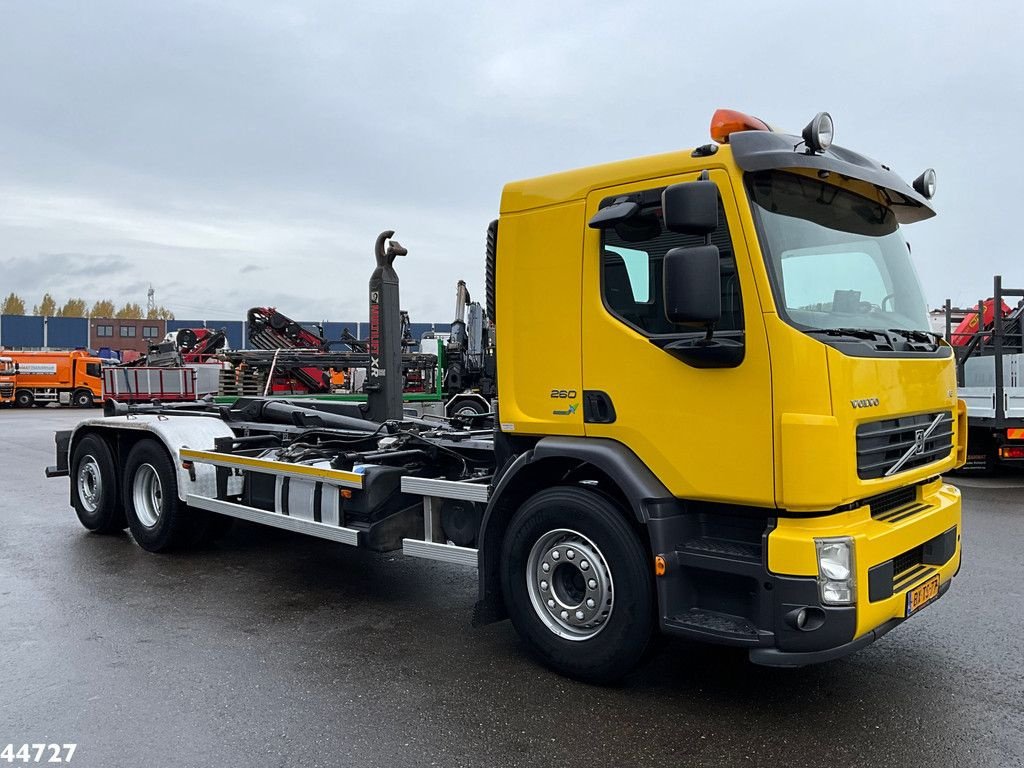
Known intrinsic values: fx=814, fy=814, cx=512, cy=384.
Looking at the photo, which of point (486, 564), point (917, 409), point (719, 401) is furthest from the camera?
point (486, 564)

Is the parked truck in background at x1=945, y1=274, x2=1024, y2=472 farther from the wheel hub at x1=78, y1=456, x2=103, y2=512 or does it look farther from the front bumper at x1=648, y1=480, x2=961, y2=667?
the wheel hub at x1=78, y1=456, x2=103, y2=512

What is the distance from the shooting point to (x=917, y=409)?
13.3 feet

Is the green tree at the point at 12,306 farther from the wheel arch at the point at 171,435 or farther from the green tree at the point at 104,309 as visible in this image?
the wheel arch at the point at 171,435

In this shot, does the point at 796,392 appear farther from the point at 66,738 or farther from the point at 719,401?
the point at 66,738

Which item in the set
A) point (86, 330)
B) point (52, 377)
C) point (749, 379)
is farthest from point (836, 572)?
point (86, 330)

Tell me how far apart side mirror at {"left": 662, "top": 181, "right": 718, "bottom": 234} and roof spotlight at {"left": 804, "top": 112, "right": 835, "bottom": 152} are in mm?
564

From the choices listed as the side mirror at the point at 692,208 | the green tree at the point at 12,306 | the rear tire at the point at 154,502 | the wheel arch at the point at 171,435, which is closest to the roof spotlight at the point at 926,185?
the side mirror at the point at 692,208

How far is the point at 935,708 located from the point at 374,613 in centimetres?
341

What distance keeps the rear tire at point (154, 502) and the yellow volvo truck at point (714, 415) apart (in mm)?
2934

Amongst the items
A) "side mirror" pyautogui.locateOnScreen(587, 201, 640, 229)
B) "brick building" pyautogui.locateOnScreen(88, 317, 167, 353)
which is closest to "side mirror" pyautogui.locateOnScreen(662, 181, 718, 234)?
"side mirror" pyautogui.locateOnScreen(587, 201, 640, 229)

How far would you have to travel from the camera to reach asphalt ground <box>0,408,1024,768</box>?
11.8 feet

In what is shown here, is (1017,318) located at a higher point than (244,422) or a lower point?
higher

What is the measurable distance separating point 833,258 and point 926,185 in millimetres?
1009

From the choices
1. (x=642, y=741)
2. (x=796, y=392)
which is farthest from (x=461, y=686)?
(x=796, y=392)
